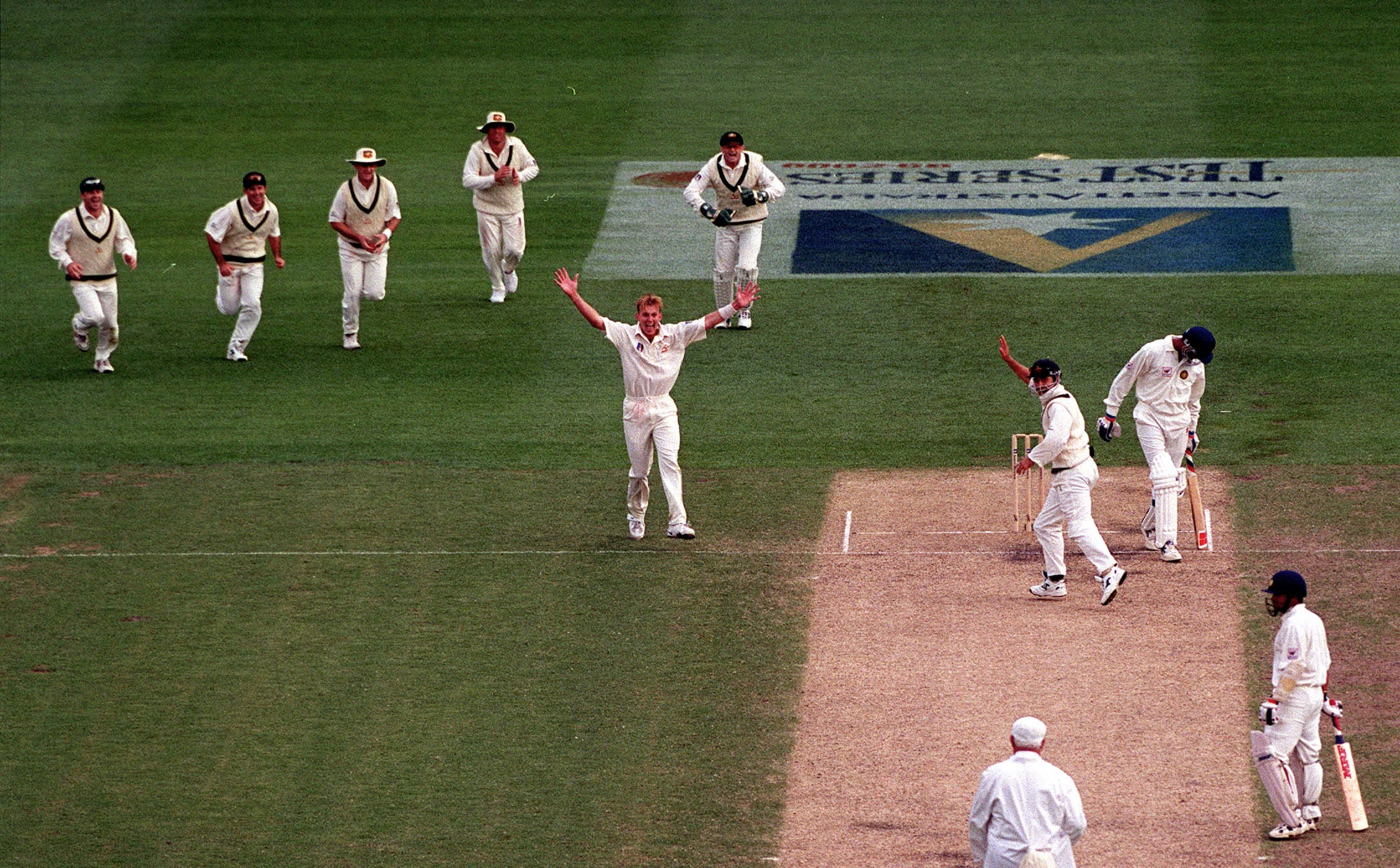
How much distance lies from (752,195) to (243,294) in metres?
5.71

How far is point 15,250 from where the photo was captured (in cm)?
2517

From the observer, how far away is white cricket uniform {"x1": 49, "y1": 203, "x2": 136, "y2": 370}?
781 inches

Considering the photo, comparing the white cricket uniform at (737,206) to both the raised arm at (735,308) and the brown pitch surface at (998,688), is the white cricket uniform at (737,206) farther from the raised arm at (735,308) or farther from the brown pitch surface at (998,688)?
the raised arm at (735,308)

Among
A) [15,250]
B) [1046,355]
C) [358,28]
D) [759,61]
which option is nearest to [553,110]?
[759,61]

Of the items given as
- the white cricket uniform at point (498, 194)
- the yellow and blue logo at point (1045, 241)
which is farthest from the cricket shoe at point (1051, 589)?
the white cricket uniform at point (498, 194)

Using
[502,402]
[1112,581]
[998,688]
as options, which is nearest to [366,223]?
[502,402]

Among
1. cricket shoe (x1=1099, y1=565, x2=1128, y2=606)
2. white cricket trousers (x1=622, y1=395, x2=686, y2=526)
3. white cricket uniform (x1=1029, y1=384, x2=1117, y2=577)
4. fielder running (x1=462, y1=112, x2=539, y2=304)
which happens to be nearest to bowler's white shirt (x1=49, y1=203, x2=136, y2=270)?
fielder running (x1=462, y1=112, x2=539, y2=304)

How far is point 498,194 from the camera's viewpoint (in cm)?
2203

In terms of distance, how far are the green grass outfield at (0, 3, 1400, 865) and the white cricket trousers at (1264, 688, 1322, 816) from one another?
0.64 meters

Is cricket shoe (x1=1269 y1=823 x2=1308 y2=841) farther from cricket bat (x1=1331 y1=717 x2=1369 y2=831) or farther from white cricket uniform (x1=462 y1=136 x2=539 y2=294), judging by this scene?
white cricket uniform (x1=462 y1=136 x2=539 y2=294)

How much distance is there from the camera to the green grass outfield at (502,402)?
12625 millimetres

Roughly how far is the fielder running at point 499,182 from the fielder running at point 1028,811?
1329cm

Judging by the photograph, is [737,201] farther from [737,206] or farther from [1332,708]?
[1332,708]

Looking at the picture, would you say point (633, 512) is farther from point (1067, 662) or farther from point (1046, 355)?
point (1046, 355)
